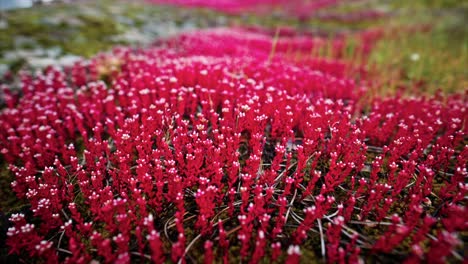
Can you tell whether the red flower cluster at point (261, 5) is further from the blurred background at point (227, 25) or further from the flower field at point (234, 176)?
the flower field at point (234, 176)

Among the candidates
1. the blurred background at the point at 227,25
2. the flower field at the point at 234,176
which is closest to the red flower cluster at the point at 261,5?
the blurred background at the point at 227,25

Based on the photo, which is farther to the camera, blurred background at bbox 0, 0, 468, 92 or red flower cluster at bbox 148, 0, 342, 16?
red flower cluster at bbox 148, 0, 342, 16

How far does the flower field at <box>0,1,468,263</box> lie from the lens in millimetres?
2754

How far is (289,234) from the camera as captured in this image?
2969mm

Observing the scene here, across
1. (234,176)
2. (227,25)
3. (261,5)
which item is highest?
(261,5)

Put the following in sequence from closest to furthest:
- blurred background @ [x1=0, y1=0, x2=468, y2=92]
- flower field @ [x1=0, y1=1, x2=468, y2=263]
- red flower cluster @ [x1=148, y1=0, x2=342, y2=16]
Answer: flower field @ [x1=0, y1=1, x2=468, y2=263], blurred background @ [x1=0, y1=0, x2=468, y2=92], red flower cluster @ [x1=148, y1=0, x2=342, y2=16]

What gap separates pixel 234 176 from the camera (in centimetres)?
322

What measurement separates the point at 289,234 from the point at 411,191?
5.47ft

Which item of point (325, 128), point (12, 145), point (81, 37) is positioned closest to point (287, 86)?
point (325, 128)

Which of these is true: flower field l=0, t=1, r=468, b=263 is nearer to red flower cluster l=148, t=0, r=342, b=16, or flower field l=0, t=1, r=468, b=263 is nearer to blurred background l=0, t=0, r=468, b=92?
blurred background l=0, t=0, r=468, b=92

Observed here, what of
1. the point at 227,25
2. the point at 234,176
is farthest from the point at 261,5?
the point at 234,176

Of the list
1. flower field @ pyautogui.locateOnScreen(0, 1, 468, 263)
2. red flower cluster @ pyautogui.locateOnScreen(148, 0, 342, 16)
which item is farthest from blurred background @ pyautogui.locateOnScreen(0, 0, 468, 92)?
red flower cluster @ pyautogui.locateOnScreen(148, 0, 342, 16)

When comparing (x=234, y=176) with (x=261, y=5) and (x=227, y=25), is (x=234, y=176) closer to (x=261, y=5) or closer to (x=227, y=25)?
(x=227, y=25)

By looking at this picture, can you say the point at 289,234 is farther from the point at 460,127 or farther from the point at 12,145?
the point at 12,145
